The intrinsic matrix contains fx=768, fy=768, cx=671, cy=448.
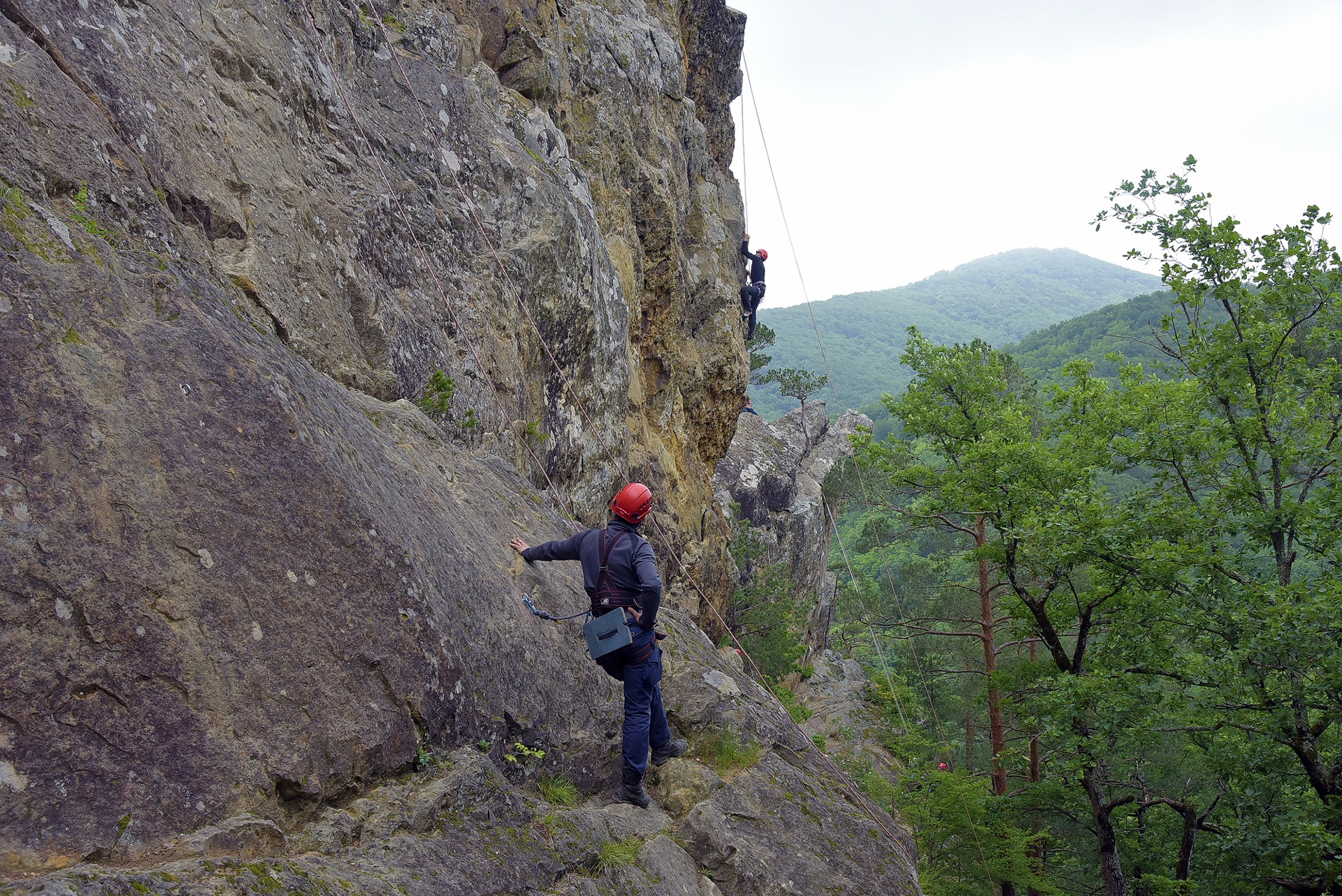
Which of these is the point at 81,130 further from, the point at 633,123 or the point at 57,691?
the point at 633,123

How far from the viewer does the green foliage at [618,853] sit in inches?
187

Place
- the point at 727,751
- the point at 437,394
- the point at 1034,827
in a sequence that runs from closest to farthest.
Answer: the point at 727,751, the point at 437,394, the point at 1034,827

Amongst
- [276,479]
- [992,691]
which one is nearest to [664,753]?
[276,479]

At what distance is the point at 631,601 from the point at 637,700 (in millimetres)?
742

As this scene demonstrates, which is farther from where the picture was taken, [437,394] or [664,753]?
[437,394]

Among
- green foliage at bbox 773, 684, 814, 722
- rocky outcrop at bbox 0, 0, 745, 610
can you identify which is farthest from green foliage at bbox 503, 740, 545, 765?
green foliage at bbox 773, 684, 814, 722

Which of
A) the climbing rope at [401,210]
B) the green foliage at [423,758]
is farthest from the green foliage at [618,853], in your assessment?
the climbing rope at [401,210]

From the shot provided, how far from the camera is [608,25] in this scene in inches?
556

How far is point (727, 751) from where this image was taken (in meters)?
6.41

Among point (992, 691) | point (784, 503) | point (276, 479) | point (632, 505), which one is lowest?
point (992, 691)

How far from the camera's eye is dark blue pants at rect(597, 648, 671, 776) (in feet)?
18.1

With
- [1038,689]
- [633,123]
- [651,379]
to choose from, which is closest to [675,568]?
[651,379]

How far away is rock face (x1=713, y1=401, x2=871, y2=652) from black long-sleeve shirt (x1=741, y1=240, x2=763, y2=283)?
7.28 m

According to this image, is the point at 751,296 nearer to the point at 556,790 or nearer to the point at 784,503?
the point at 784,503
